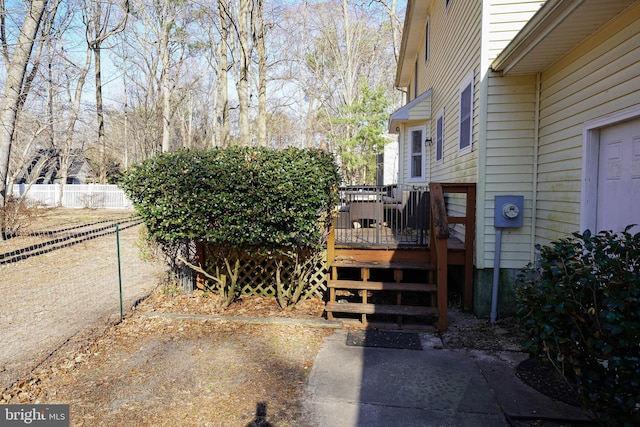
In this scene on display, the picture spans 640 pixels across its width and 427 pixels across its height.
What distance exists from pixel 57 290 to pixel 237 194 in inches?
148

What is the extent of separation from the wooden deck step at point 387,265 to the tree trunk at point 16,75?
8.25 metres

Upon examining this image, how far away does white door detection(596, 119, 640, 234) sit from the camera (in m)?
3.29

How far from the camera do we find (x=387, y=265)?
5262mm

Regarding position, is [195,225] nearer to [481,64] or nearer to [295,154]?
[295,154]

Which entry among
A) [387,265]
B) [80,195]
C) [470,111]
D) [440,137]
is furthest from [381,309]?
[80,195]

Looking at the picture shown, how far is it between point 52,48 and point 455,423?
39.5 ft

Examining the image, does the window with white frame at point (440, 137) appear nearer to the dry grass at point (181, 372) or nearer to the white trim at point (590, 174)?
the white trim at point (590, 174)

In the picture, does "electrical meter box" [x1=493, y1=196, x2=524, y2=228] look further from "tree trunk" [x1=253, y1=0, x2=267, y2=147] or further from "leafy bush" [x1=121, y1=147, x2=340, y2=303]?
"tree trunk" [x1=253, y1=0, x2=267, y2=147]

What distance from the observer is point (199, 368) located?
12.4ft

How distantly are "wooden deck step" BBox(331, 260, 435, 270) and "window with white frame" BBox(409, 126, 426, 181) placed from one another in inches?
194

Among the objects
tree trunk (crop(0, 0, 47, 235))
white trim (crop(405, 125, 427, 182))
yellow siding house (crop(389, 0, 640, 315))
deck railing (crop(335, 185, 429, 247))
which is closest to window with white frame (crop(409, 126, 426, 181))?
white trim (crop(405, 125, 427, 182))

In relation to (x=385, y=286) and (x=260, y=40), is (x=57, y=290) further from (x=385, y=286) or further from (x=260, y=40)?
(x=260, y=40)

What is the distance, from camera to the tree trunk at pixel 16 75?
863cm

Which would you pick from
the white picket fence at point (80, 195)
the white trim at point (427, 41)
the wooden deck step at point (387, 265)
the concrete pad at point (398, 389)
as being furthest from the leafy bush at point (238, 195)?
the white picket fence at point (80, 195)
